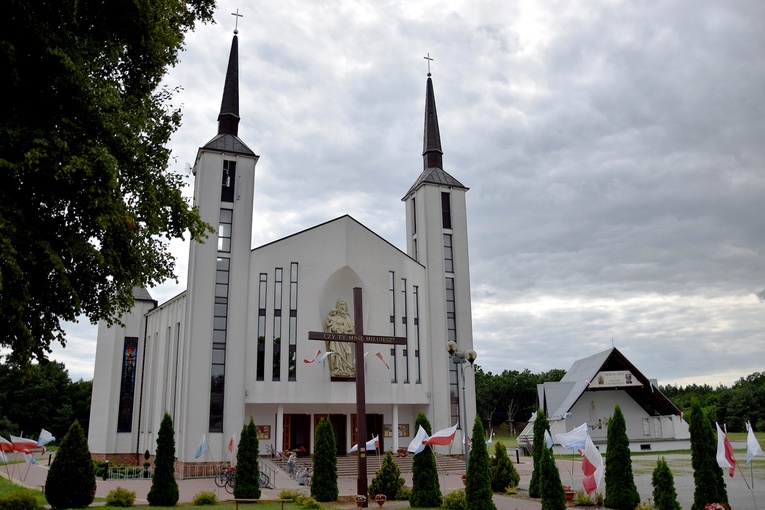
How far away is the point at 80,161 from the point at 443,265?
83.4 feet

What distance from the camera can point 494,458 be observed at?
70.4ft

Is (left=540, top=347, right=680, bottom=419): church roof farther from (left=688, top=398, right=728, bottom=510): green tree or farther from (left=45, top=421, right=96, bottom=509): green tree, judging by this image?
(left=45, top=421, right=96, bottom=509): green tree

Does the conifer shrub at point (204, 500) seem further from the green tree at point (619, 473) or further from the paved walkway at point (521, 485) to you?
the green tree at point (619, 473)

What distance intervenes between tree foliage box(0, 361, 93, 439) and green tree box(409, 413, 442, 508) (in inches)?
1919

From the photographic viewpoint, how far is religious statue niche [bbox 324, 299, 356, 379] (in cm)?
3005

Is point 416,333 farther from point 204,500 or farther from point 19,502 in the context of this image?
point 19,502

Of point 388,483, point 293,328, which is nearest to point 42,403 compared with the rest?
point 293,328

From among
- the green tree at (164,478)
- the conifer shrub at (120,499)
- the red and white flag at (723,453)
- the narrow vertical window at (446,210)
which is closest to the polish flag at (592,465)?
the red and white flag at (723,453)

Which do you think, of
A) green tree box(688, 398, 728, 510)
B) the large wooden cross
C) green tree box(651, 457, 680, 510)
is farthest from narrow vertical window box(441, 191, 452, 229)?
green tree box(651, 457, 680, 510)

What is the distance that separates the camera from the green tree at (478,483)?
13977 millimetres

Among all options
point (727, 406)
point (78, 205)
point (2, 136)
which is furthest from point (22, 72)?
point (727, 406)

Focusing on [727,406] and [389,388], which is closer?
[389,388]

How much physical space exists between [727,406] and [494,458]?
46502 millimetres

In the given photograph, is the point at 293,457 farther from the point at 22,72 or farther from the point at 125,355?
the point at 22,72
